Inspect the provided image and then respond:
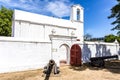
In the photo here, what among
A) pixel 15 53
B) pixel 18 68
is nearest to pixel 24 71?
pixel 18 68

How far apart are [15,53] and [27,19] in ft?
28.2

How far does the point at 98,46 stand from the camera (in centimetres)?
2375

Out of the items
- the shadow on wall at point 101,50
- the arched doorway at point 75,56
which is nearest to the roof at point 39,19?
the shadow on wall at point 101,50

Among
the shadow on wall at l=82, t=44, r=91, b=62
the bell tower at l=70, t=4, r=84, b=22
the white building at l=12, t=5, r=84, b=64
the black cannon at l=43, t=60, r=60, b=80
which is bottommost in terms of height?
the black cannon at l=43, t=60, r=60, b=80

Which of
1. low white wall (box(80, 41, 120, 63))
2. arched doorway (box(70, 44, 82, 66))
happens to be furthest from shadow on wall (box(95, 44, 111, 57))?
arched doorway (box(70, 44, 82, 66))

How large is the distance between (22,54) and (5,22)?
19853 millimetres

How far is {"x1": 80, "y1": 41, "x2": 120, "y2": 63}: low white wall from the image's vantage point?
2108cm

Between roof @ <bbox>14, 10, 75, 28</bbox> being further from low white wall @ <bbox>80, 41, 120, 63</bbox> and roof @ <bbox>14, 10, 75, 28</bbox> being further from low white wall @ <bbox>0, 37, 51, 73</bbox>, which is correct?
low white wall @ <bbox>0, 37, 51, 73</bbox>

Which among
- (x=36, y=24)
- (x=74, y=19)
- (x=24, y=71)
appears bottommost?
(x=24, y=71)

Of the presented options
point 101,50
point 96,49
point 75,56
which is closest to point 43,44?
point 75,56

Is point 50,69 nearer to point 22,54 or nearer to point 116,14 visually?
point 22,54

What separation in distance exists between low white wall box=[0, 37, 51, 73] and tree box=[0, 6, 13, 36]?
18.6 metres

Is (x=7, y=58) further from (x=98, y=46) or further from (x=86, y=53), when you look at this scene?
(x=98, y=46)

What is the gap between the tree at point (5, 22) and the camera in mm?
32284
